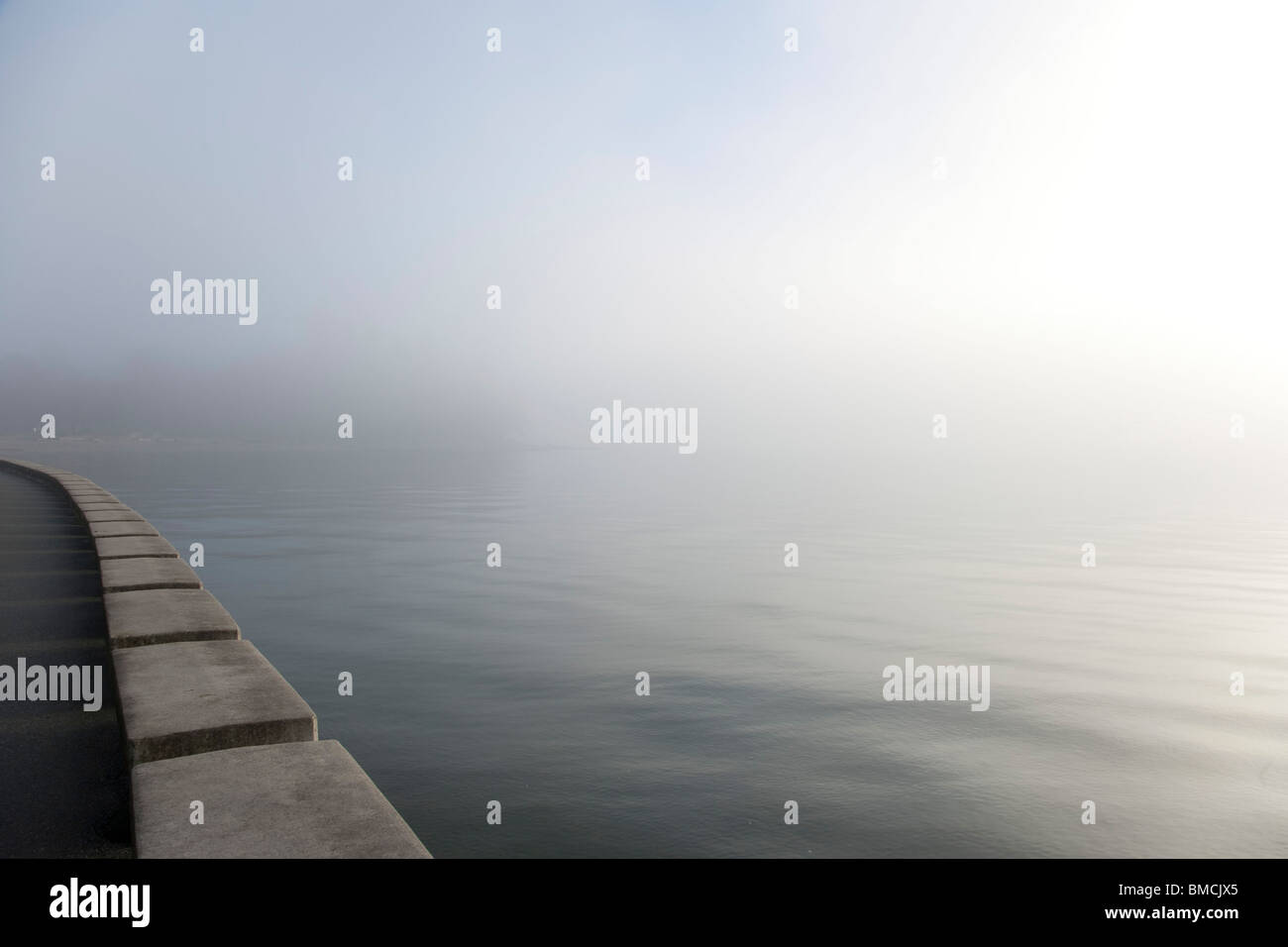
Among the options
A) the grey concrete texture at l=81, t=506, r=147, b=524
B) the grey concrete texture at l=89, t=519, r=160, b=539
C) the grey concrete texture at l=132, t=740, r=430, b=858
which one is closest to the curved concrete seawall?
the grey concrete texture at l=132, t=740, r=430, b=858

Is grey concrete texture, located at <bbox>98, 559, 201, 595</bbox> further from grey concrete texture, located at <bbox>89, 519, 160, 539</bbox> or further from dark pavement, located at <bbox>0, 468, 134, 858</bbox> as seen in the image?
grey concrete texture, located at <bbox>89, 519, 160, 539</bbox>

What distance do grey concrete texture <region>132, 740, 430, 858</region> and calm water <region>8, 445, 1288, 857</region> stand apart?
2.42 m

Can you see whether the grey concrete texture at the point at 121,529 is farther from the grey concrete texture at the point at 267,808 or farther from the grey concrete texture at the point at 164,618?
the grey concrete texture at the point at 267,808

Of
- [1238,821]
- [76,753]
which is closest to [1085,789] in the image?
[1238,821]

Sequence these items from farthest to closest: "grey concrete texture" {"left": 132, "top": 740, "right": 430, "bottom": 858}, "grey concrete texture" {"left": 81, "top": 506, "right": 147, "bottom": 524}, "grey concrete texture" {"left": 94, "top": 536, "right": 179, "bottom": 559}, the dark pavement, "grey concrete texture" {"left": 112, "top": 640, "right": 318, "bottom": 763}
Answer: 1. "grey concrete texture" {"left": 81, "top": 506, "right": 147, "bottom": 524}
2. "grey concrete texture" {"left": 94, "top": 536, "right": 179, "bottom": 559}
3. "grey concrete texture" {"left": 112, "top": 640, "right": 318, "bottom": 763}
4. the dark pavement
5. "grey concrete texture" {"left": 132, "top": 740, "right": 430, "bottom": 858}

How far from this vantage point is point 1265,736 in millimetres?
8977

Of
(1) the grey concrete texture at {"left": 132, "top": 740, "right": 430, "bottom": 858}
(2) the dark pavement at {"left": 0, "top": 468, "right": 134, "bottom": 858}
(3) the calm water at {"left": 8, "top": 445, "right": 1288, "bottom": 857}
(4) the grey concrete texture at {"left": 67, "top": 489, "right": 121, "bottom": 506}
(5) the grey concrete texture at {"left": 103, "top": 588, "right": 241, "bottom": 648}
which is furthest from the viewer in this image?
(4) the grey concrete texture at {"left": 67, "top": 489, "right": 121, "bottom": 506}

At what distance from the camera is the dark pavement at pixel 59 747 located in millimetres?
3854

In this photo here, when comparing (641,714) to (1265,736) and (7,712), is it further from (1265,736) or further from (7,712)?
(1265,736)

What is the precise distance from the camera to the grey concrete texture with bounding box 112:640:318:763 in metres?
4.30

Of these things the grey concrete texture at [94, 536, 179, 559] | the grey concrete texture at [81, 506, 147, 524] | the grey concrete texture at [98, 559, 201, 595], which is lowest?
the grey concrete texture at [98, 559, 201, 595]
